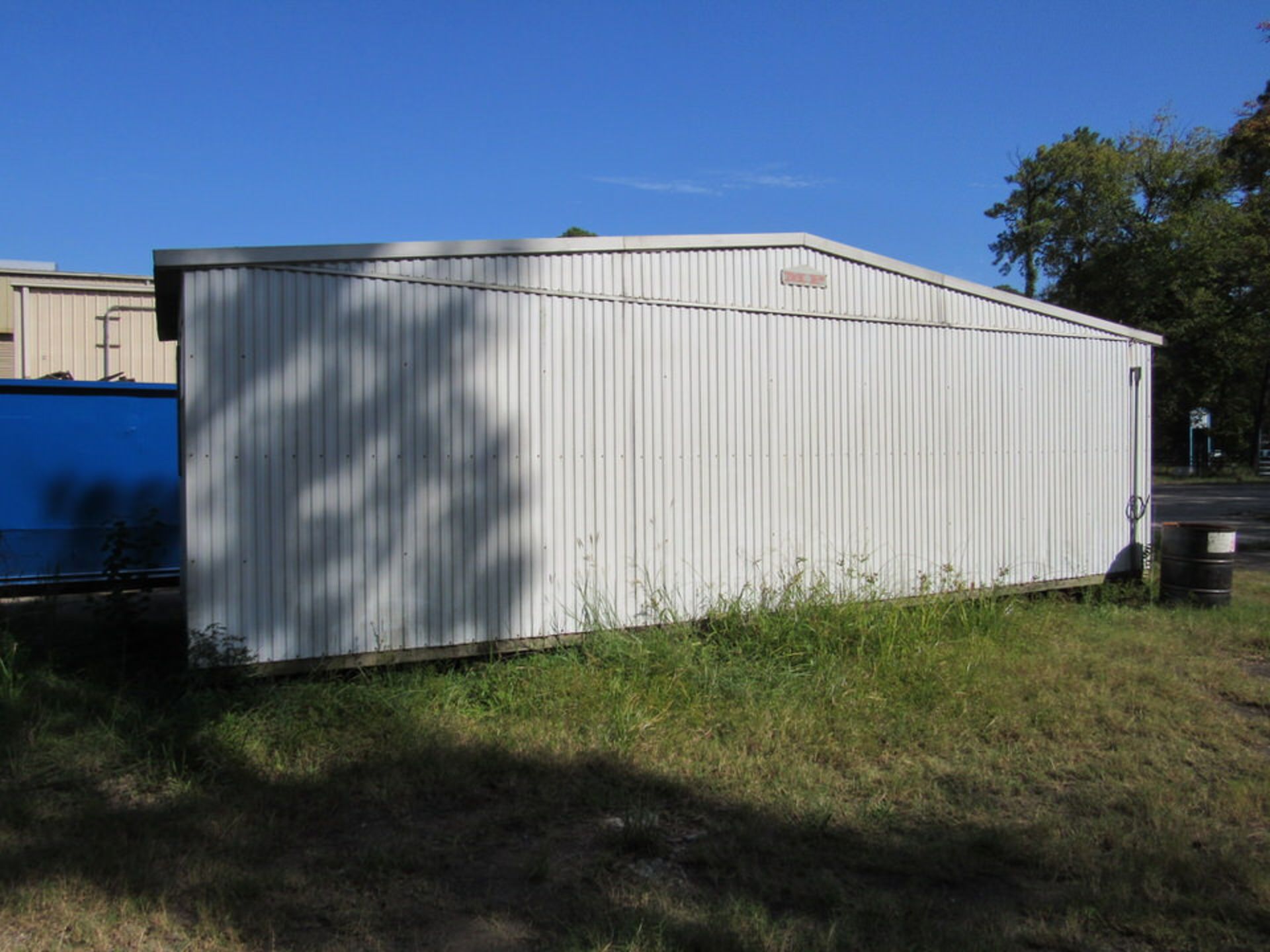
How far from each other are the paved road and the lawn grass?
8.76 meters

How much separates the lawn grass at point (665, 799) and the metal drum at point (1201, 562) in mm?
2111

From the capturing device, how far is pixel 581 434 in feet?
21.7

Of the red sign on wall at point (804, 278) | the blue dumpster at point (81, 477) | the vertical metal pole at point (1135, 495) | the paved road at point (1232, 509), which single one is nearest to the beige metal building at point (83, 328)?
the blue dumpster at point (81, 477)

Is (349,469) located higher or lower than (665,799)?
higher

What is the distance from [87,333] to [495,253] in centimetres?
974

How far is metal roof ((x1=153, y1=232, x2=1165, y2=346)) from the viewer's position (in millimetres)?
5574

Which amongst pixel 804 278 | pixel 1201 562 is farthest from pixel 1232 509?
pixel 804 278

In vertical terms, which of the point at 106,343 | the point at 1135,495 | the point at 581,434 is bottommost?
the point at 1135,495

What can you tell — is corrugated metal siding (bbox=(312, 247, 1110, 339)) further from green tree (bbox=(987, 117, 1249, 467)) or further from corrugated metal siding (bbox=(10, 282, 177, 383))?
green tree (bbox=(987, 117, 1249, 467))

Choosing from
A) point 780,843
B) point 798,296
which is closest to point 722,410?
point 798,296

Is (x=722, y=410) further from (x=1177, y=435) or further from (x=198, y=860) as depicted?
(x=1177, y=435)

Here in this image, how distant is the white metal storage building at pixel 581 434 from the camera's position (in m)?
5.65

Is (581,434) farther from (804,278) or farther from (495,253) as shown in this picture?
(804,278)

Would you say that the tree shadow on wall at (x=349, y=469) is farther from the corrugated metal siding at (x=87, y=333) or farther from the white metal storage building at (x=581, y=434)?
the corrugated metal siding at (x=87, y=333)
